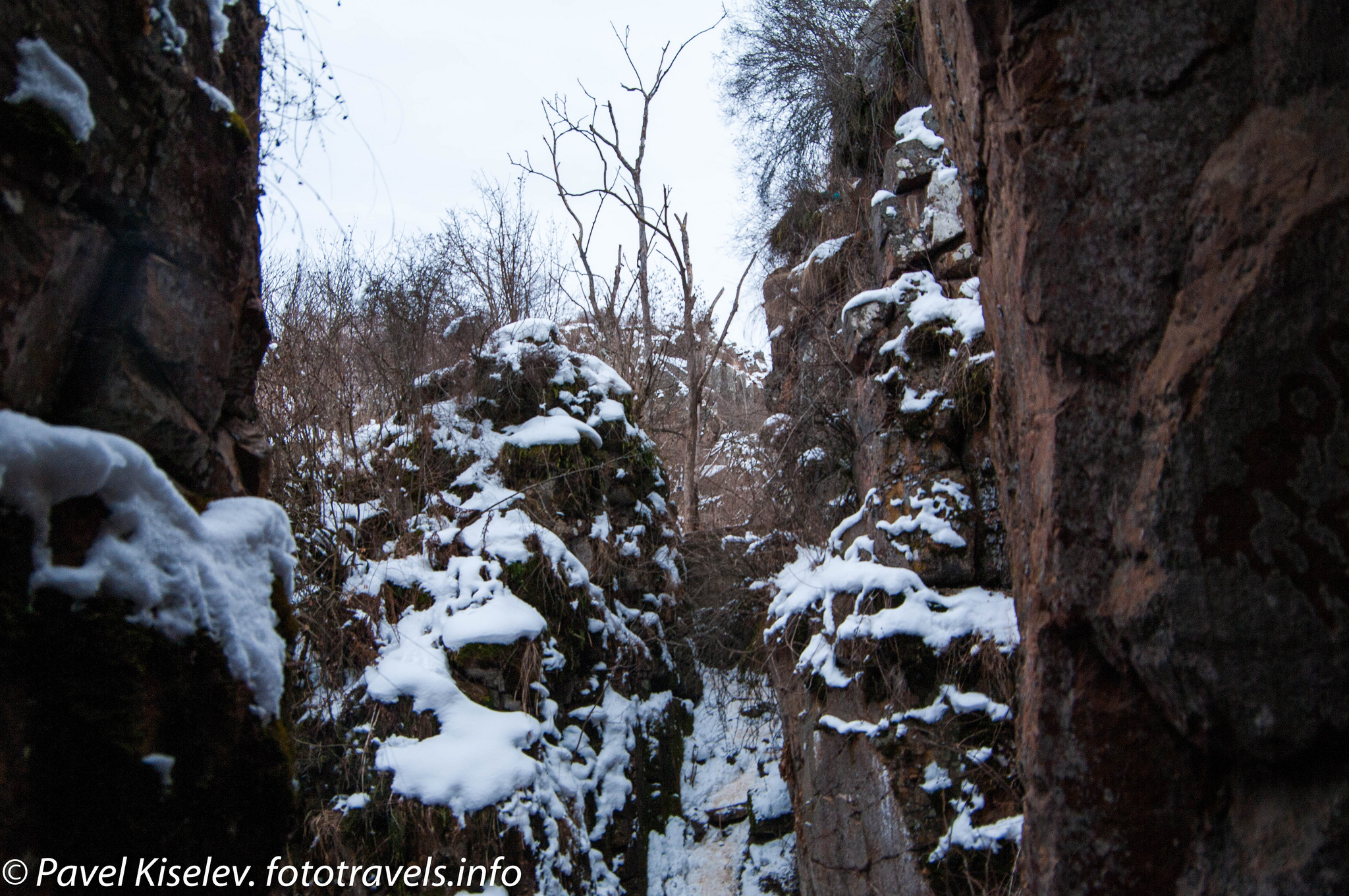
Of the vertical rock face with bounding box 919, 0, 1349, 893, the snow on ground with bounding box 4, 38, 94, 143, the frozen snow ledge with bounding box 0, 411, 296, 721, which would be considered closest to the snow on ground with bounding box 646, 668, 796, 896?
the vertical rock face with bounding box 919, 0, 1349, 893

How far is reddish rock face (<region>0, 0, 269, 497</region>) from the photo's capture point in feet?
6.09

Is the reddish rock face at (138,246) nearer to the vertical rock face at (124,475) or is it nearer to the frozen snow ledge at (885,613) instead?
the vertical rock face at (124,475)

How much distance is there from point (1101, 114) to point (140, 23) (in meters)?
3.04

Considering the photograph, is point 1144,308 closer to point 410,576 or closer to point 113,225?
point 113,225

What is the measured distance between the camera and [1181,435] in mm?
2230

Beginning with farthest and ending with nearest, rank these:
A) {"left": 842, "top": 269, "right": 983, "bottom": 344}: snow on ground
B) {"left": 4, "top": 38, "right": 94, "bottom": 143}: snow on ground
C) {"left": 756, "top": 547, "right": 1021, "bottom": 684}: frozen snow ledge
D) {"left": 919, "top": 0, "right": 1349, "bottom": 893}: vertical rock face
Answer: {"left": 842, "top": 269, "right": 983, "bottom": 344}: snow on ground, {"left": 756, "top": 547, "right": 1021, "bottom": 684}: frozen snow ledge, {"left": 919, "top": 0, "right": 1349, "bottom": 893}: vertical rock face, {"left": 4, "top": 38, "right": 94, "bottom": 143}: snow on ground

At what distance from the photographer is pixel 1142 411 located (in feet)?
7.91

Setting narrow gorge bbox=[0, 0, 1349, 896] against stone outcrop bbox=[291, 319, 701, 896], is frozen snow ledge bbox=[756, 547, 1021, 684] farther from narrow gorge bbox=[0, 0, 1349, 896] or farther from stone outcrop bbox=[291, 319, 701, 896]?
stone outcrop bbox=[291, 319, 701, 896]

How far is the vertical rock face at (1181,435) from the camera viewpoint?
2006mm

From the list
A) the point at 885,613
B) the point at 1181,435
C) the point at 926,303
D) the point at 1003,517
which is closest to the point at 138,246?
the point at 1181,435

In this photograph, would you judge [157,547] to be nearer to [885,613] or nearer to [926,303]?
[885,613]

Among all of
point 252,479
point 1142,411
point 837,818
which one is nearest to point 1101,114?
point 1142,411

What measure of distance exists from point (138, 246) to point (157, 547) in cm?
91

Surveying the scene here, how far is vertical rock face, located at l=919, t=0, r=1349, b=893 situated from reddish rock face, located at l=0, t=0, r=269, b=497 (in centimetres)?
278
